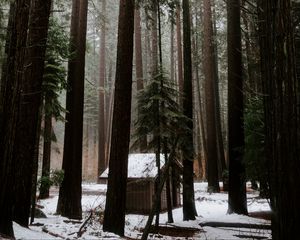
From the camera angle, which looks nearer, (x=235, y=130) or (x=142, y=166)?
(x=235, y=130)

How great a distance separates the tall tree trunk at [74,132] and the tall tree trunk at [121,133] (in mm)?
3762

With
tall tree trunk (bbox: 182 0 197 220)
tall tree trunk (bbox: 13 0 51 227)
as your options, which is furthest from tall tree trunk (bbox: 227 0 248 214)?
tall tree trunk (bbox: 13 0 51 227)

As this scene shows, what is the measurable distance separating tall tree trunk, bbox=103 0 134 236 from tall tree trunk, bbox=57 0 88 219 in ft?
12.3

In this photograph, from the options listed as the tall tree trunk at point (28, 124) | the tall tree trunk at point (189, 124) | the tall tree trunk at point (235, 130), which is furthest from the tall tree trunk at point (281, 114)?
the tall tree trunk at point (189, 124)

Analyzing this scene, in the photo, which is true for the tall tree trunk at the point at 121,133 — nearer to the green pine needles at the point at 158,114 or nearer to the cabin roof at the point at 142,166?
the green pine needles at the point at 158,114

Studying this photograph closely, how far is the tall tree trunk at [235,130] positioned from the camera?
48.4 feet

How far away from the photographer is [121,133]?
388 inches

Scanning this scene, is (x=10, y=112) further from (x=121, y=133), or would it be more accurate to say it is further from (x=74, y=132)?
(x=74, y=132)

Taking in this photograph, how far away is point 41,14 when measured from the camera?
8.67 m

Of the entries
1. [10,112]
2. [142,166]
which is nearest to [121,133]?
[10,112]

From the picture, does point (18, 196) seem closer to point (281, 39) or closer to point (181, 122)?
point (281, 39)

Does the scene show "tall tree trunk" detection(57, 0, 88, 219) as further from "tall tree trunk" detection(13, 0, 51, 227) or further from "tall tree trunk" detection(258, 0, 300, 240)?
"tall tree trunk" detection(258, 0, 300, 240)

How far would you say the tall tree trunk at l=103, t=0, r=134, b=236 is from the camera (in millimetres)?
9719

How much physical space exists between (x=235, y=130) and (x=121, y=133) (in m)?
6.73
